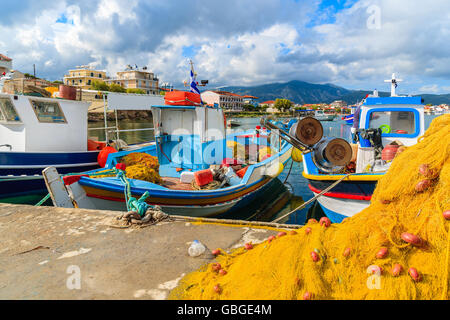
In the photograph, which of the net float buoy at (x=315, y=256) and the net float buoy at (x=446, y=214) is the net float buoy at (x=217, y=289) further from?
the net float buoy at (x=446, y=214)

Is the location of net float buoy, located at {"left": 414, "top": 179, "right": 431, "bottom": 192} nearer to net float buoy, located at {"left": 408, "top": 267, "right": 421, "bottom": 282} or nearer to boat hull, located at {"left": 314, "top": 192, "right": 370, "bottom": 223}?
net float buoy, located at {"left": 408, "top": 267, "right": 421, "bottom": 282}

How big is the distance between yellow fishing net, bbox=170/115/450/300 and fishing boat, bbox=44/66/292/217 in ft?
12.6

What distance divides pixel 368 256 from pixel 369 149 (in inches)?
229

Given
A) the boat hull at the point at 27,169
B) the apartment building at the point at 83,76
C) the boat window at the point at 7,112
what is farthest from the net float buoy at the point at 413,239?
the apartment building at the point at 83,76

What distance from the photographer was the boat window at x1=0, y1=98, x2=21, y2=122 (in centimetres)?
915

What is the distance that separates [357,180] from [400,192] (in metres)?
3.42

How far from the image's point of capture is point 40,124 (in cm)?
965

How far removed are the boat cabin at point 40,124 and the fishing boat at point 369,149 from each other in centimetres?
862

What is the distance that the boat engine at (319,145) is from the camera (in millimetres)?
6891

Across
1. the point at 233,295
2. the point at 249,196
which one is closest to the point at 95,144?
the point at 249,196

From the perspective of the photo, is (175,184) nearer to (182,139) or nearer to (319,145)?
(182,139)

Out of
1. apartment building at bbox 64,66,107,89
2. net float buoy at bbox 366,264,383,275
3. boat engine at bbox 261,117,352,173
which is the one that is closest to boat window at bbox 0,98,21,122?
boat engine at bbox 261,117,352,173

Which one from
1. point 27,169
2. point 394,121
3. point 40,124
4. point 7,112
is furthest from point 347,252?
point 7,112
